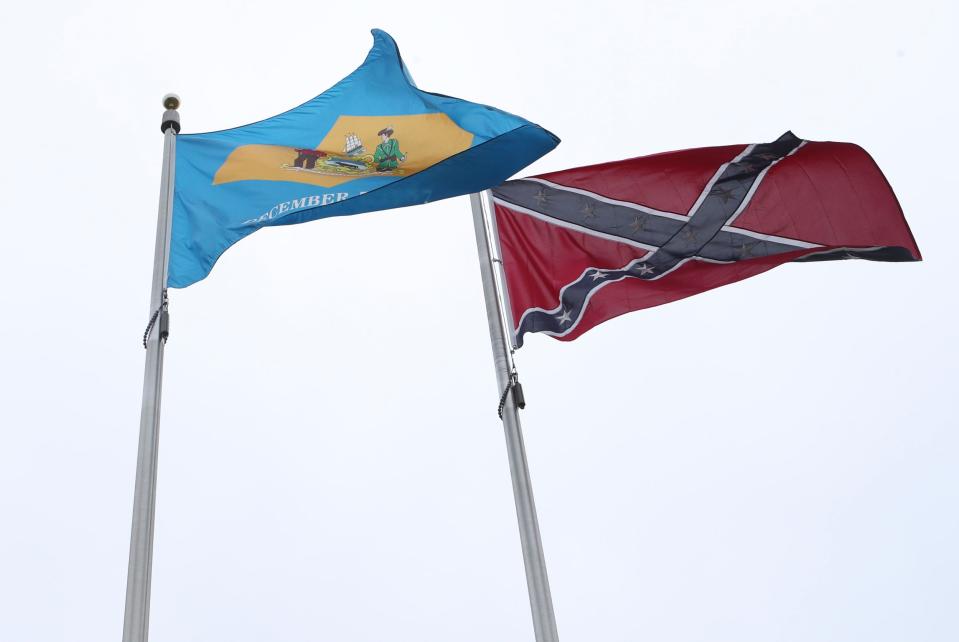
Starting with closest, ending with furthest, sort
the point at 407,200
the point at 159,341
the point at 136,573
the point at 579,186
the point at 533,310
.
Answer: the point at 136,573, the point at 159,341, the point at 407,200, the point at 533,310, the point at 579,186

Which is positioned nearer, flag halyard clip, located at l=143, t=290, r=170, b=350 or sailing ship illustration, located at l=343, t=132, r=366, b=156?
flag halyard clip, located at l=143, t=290, r=170, b=350

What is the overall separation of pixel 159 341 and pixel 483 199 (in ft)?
14.3

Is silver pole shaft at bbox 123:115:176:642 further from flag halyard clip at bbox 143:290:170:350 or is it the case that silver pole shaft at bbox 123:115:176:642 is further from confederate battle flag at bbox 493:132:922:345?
confederate battle flag at bbox 493:132:922:345

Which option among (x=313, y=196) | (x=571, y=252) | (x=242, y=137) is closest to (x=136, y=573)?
(x=313, y=196)

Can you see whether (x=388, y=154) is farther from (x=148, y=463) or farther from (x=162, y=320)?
(x=148, y=463)

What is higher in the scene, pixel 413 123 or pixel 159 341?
pixel 413 123

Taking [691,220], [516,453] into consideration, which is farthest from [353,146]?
[691,220]

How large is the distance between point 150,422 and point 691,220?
6.85 meters

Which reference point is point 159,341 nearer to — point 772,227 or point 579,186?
point 579,186

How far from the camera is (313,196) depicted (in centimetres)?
1220

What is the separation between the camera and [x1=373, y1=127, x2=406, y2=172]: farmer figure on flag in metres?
12.3

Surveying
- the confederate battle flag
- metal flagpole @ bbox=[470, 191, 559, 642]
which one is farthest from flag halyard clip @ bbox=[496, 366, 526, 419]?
the confederate battle flag

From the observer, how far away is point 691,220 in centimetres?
1416

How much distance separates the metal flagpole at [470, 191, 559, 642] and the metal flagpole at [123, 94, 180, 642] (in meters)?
3.25
